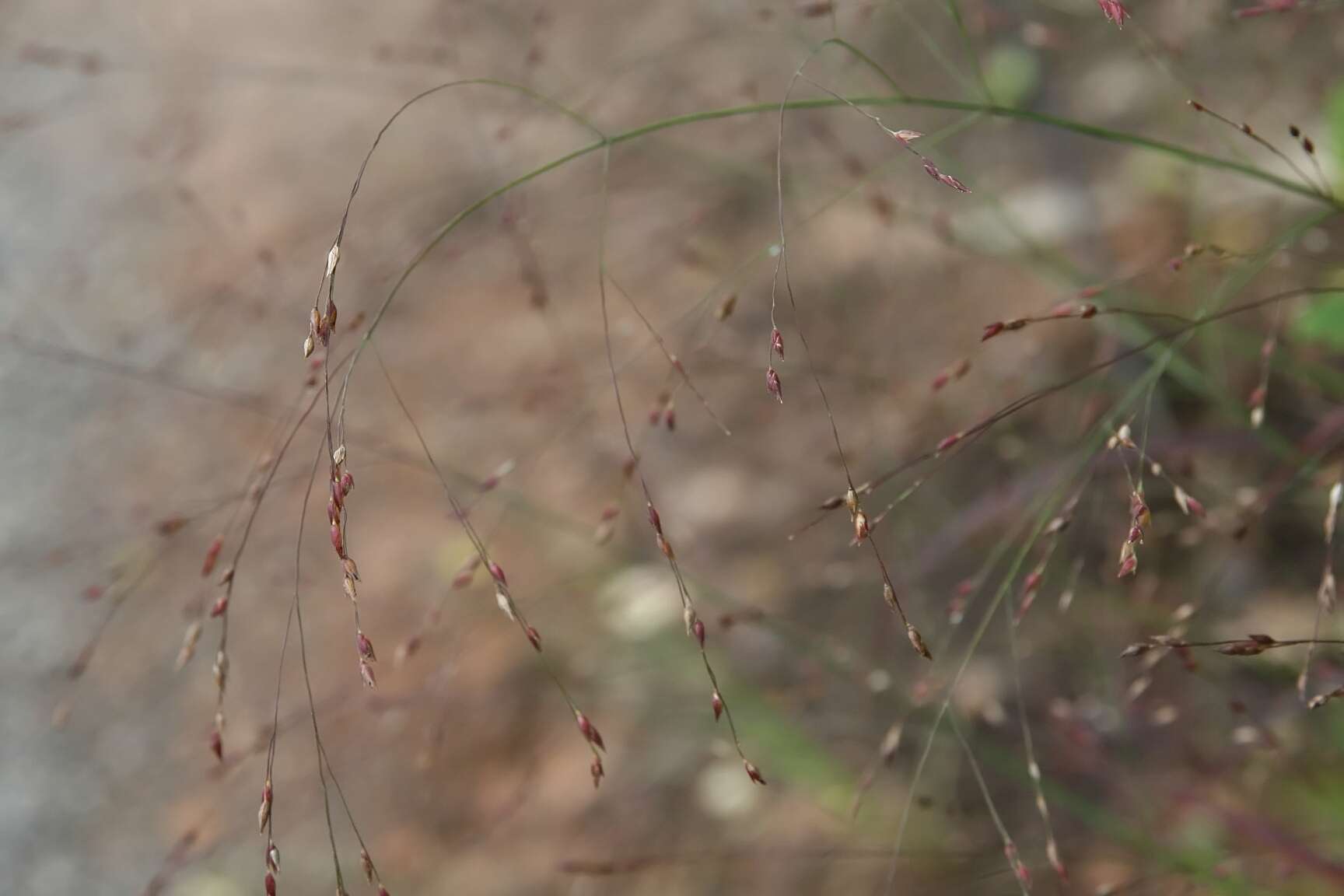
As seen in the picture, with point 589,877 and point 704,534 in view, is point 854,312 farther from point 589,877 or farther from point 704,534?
point 589,877

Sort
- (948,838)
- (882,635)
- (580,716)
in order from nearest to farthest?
1. (580,716)
2. (948,838)
3. (882,635)

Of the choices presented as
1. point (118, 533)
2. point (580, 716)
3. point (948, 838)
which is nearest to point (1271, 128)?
point (948, 838)

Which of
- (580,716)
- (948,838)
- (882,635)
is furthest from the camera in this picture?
(882,635)

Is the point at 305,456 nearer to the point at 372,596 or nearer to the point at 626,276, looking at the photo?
the point at 372,596

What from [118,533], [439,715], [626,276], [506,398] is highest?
[626,276]

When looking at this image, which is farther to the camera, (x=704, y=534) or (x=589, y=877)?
(x=704, y=534)

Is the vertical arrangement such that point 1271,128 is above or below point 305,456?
above
